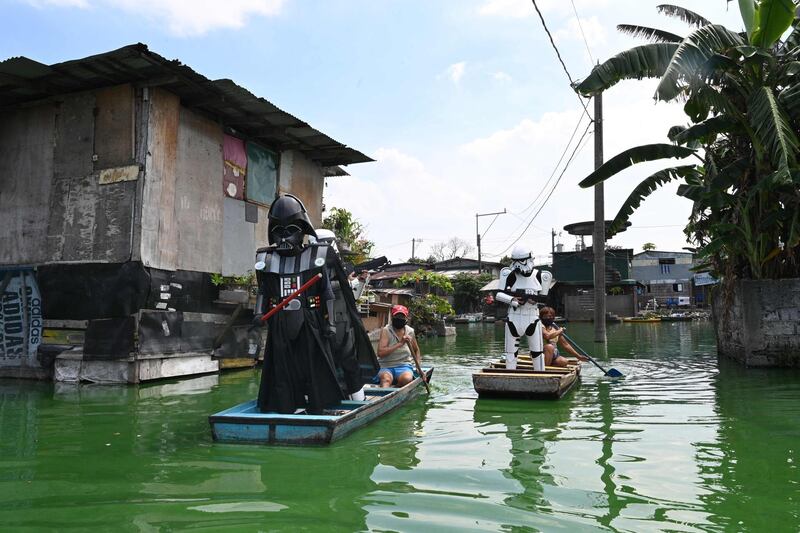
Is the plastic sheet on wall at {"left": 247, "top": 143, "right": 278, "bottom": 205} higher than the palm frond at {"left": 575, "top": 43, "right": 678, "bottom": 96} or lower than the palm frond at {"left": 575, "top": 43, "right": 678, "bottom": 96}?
lower

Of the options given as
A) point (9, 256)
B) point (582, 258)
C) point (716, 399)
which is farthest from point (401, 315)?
point (582, 258)

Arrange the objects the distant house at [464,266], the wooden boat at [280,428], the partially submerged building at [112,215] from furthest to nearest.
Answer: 1. the distant house at [464,266]
2. the partially submerged building at [112,215]
3. the wooden boat at [280,428]

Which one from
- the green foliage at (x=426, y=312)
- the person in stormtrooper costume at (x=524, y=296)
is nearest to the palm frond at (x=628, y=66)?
the person in stormtrooper costume at (x=524, y=296)

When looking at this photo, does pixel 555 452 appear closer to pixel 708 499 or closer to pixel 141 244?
pixel 708 499

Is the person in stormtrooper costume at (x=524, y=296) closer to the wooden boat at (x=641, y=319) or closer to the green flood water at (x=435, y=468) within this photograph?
the green flood water at (x=435, y=468)

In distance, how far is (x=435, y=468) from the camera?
5270mm

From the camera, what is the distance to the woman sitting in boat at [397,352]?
8.88m

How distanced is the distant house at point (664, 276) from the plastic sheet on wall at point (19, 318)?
145 feet

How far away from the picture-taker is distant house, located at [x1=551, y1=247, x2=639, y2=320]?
131 feet

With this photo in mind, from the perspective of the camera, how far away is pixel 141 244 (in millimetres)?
11102

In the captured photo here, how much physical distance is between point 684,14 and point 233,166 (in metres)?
10.6

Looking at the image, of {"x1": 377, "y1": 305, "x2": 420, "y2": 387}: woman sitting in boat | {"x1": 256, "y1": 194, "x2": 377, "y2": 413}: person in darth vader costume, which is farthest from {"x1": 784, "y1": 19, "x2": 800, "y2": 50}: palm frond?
{"x1": 256, "y1": 194, "x2": 377, "y2": 413}: person in darth vader costume

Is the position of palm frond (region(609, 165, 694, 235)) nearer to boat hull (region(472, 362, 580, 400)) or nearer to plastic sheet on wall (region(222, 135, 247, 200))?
boat hull (region(472, 362, 580, 400))

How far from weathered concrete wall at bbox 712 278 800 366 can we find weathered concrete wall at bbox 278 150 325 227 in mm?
10718
